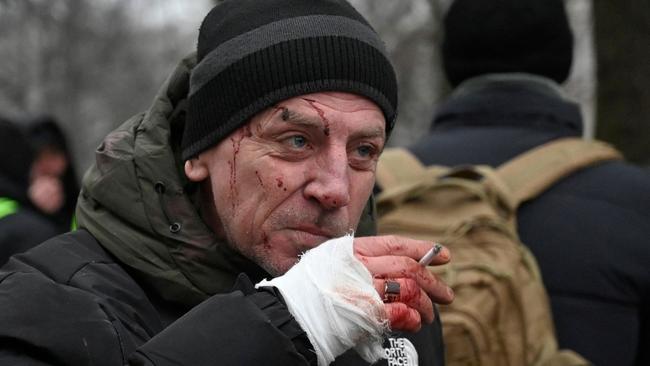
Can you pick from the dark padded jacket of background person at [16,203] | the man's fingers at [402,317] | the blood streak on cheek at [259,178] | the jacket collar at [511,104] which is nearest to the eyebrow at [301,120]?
the blood streak on cheek at [259,178]

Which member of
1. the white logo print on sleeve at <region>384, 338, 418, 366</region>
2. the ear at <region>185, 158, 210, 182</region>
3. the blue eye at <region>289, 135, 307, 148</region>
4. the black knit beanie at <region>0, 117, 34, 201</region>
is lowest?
the black knit beanie at <region>0, 117, 34, 201</region>

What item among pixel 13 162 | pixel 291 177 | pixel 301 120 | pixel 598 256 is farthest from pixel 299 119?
pixel 13 162

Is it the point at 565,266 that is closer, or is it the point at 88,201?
the point at 88,201

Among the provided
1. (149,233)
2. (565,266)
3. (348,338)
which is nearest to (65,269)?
(149,233)

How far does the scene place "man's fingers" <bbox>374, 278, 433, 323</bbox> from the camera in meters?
2.10

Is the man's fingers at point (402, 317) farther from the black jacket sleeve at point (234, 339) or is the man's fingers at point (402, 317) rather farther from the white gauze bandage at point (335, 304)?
the black jacket sleeve at point (234, 339)

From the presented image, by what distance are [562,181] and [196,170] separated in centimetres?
169

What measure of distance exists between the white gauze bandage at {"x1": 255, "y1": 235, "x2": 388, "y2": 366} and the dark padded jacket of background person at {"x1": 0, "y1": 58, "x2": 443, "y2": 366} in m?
0.03

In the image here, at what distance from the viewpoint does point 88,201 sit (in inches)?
98.3

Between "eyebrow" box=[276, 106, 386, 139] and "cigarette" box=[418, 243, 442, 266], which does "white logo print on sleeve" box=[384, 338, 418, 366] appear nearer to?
"cigarette" box=[418, 243, 442, 266]

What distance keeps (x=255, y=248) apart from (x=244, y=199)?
104 millimetres

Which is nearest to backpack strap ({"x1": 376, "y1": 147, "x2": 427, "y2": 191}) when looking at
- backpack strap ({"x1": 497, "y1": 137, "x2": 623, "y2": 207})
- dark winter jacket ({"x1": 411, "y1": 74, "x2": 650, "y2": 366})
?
backpack strap ({"x1": 497, "y1": 137, "x2": 623, "y2": 207})

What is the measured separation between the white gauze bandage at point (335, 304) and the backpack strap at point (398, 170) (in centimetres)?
181

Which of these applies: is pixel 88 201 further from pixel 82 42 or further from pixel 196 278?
pixel 82 42
